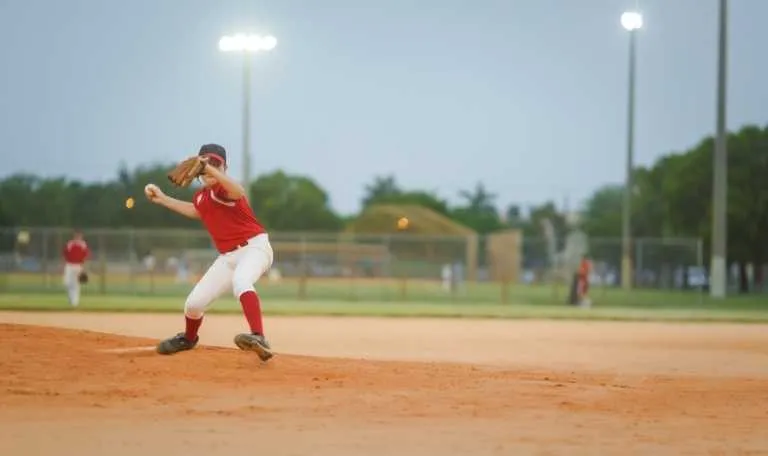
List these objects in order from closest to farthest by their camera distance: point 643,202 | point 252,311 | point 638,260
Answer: point 252,311 < point 638,260 < point 643,202

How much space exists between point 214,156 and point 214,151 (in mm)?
87

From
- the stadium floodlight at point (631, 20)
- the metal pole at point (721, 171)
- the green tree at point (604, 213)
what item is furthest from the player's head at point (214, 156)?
the green tree at point (604, 213)

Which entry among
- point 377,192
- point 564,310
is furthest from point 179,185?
point 377,192

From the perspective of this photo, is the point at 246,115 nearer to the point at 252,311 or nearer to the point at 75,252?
the point at 75,252

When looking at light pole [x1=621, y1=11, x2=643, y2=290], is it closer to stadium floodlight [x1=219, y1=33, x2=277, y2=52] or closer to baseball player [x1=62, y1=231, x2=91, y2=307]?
stadium floodlight [x1=219, y1=33, x2=277, y2=52]

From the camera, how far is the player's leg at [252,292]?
12.2 m

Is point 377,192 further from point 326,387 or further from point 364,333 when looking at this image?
point 326,387

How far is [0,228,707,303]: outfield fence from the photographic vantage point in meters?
47.4

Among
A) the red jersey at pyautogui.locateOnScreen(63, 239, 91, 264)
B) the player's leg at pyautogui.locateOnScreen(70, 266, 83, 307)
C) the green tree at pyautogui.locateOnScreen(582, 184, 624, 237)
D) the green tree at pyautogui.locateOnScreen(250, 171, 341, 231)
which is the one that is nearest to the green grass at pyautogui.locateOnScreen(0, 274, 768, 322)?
the player's leg at pyautogui.locateOnScreen(70, 266, 83, 307)

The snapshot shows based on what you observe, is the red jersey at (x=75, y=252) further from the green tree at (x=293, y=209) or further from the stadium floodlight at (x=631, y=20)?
the green tree at (x=293, y=209)

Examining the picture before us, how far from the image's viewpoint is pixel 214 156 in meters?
12.7

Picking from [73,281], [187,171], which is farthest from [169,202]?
[73,281]

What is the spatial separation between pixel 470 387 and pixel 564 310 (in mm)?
25173

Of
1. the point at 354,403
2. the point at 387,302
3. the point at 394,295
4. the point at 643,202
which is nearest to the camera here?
the point at 354,403
